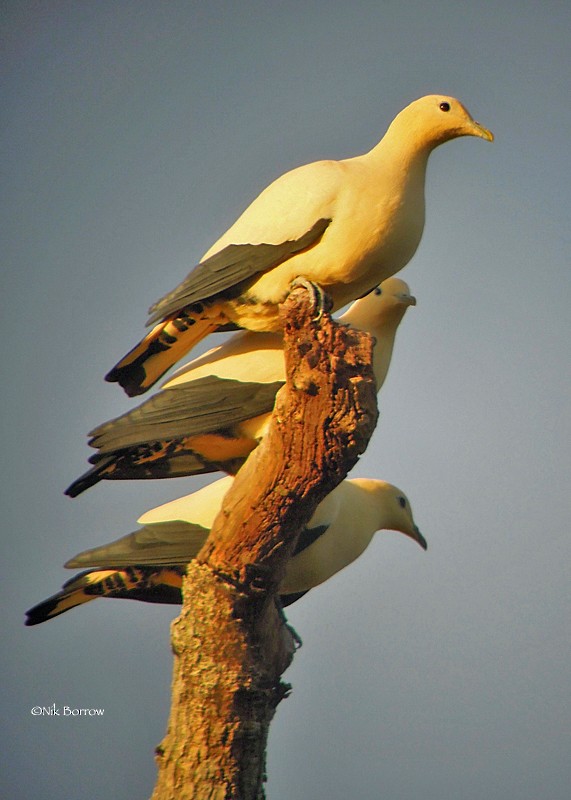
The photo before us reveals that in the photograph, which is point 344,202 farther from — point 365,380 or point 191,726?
point 191,726

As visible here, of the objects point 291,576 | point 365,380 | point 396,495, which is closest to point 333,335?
point 365,380

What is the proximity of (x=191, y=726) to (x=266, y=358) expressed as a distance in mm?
1288

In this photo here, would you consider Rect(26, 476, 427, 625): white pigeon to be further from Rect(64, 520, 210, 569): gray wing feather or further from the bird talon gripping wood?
the bird talon gripping wood

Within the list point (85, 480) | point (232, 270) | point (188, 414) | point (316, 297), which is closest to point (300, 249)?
point (232, 270)

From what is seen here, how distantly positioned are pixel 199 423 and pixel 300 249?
2.26ft

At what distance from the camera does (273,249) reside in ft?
13.1

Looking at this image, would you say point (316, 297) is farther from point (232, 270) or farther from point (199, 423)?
point (199, 423)

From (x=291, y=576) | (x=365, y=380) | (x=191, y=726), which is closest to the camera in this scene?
(x=365, y=380)

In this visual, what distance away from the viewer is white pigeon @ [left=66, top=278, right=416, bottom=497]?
4113 mm

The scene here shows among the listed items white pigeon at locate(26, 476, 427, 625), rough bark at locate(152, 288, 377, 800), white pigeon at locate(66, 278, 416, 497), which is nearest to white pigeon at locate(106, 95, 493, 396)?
white pigeon at locate(66, 278, 416, 497)

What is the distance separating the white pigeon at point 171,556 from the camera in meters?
4.38

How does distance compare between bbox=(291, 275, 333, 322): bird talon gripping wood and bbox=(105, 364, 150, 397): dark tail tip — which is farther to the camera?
bbox=(105, 364, 150, 397): dark tail tip

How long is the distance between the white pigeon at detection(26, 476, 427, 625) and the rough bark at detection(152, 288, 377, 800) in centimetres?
54

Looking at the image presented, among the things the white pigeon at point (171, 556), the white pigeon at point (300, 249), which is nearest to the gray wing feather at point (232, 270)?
the white pigeon at point (300, 249)
